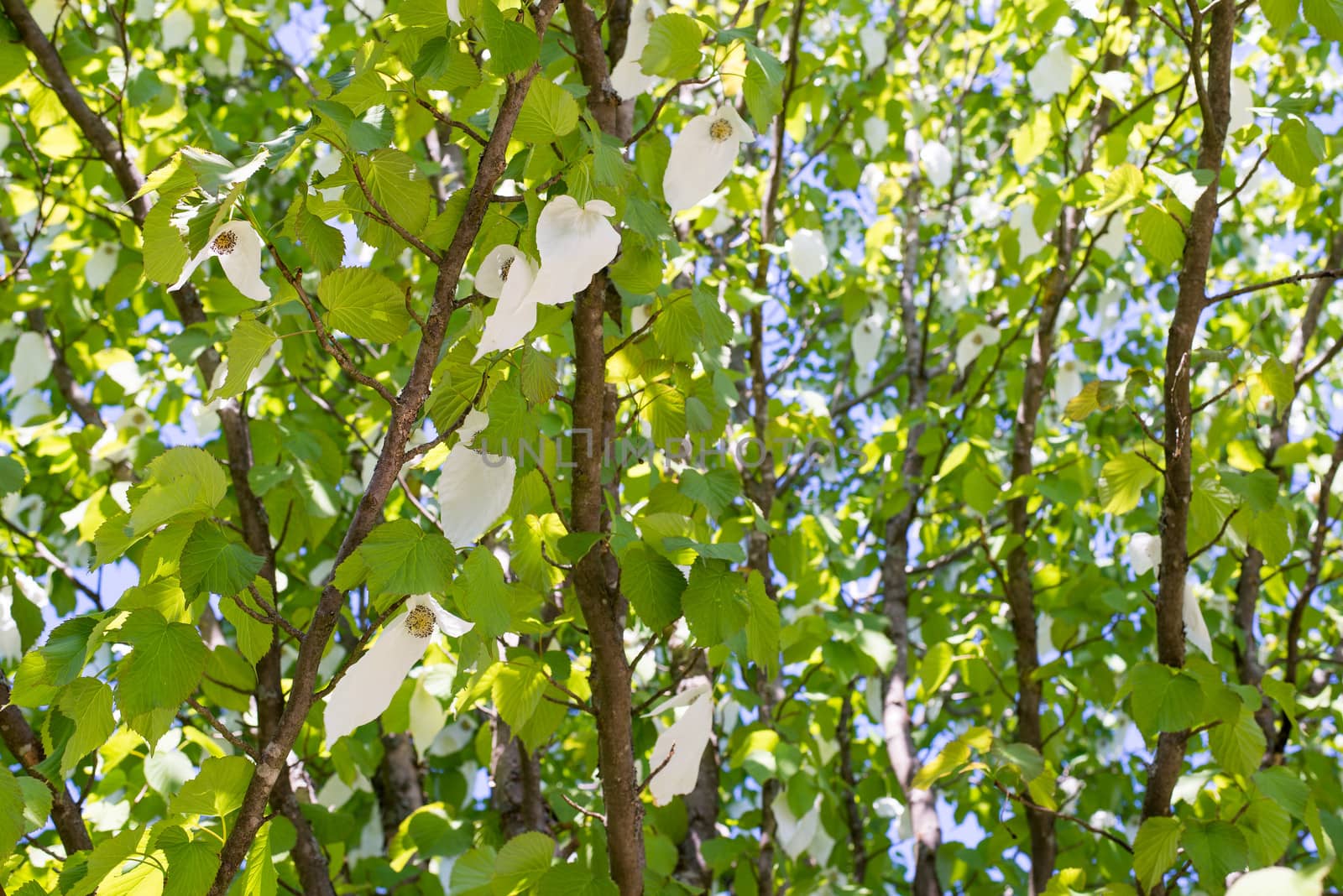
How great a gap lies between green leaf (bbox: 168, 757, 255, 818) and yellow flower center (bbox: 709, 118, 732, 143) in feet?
2.59

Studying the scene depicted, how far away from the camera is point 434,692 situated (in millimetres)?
1827

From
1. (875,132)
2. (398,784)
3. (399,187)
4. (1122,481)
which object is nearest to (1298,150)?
(1122,481)

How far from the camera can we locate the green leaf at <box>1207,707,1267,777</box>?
1521 millimetres

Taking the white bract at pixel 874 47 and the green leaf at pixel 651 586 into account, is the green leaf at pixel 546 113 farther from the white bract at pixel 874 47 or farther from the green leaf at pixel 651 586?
the white bract at pixel 874 47

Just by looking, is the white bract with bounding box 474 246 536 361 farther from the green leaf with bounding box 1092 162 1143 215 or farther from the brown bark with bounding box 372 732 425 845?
the brown bark with bounding box 372 732 425 845

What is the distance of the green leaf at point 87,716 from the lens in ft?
3.18

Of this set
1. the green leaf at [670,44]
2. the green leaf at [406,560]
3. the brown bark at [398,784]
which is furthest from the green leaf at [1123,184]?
the brown bark at [398,784]

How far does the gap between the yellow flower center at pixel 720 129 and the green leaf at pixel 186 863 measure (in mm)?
838

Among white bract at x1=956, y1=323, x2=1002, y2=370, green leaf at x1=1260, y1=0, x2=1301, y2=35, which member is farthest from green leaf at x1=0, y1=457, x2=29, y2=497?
white bract at x1=956, y1=323, x2=1002, y2=370

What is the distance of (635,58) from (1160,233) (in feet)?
2.39

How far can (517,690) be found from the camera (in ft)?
4.59

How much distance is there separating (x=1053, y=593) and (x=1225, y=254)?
6.11ft

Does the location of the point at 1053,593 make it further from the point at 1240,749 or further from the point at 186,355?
the point at 186,355

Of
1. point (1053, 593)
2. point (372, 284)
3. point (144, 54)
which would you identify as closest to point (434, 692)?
point (372, 284)
